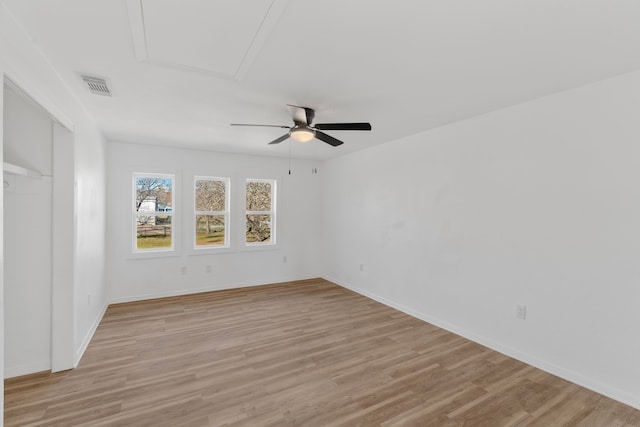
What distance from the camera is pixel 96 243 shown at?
3594 millimetres

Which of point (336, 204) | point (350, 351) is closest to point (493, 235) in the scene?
point (350, 351)

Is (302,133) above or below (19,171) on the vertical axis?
above

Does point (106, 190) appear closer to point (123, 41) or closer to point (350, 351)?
point (123, 41)

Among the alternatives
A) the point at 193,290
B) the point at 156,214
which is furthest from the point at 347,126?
the point at 193,290

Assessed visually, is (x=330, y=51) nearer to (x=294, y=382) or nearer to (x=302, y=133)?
(x=302, y=133)

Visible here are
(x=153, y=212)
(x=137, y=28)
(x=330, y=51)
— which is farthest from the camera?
(x=153, y=212)

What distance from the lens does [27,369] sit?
2.48 metres

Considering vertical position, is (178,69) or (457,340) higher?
(178,69)

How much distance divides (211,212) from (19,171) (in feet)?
10.3

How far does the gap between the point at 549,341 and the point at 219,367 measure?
120 inches

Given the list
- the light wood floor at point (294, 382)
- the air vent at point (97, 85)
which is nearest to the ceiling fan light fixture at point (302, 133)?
the air vent at point (97, 85)

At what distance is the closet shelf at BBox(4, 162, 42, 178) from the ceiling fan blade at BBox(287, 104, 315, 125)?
2046 mm

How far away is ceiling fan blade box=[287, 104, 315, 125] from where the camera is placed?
276 centimetres

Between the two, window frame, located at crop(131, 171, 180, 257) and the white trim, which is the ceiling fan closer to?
the white trim
